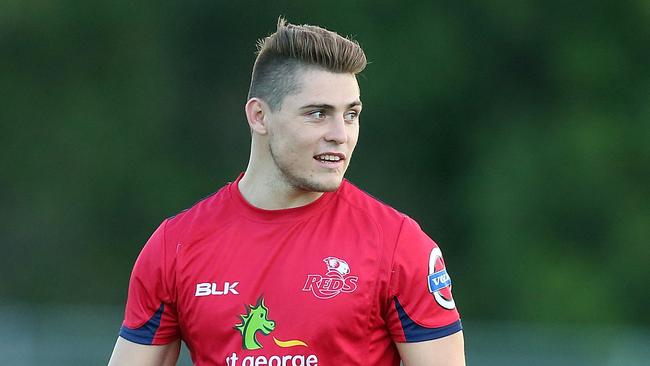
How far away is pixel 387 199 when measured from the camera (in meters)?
16.6

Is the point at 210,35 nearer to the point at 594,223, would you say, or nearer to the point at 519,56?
the point at 519,56

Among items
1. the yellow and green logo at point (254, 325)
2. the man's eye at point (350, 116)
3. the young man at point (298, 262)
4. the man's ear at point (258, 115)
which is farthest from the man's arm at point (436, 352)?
the man's ear at point (258, 115)

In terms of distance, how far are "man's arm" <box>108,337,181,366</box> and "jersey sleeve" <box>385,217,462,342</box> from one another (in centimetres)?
84

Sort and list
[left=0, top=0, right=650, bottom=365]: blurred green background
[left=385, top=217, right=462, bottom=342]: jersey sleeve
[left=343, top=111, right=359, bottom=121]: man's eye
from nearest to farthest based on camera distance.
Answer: [left=385, top=217, right=462, bottom=342]: jersey sleeve → [left=343, top=111, right=359, bottom=121]: man's eye → [left=0, top=0, right=650, bottom=365]: blurred green background

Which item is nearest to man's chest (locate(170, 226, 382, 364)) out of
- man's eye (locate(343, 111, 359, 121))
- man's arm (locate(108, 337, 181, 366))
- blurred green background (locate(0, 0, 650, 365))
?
man's arm (locate(108, 337, 181, 366))

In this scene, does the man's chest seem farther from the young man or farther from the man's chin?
the man's chin

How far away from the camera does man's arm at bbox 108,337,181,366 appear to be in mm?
4812

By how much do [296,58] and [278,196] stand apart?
489 millimetres

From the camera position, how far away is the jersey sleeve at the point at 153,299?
4.71 m

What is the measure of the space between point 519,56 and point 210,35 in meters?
4.00

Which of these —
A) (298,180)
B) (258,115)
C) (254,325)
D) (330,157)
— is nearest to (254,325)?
(254,325)

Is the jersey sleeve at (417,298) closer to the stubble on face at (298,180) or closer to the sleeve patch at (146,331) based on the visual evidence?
the stubble on face at (298,180)

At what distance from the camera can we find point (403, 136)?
17234 millimetres

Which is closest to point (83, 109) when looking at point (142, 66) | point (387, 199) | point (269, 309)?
point (142, 66)
